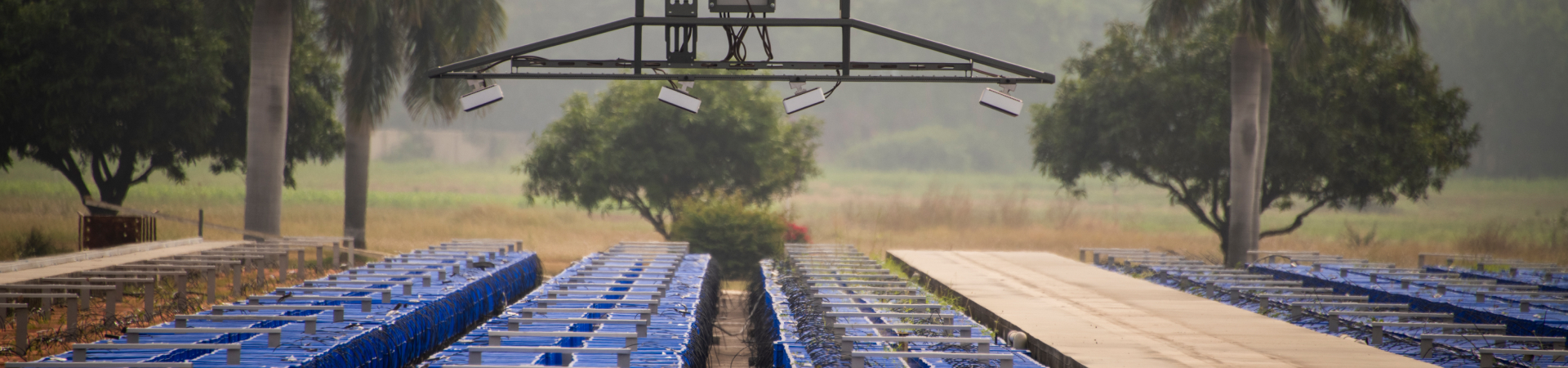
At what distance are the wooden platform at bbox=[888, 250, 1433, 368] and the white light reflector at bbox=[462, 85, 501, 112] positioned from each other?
5.84 meters

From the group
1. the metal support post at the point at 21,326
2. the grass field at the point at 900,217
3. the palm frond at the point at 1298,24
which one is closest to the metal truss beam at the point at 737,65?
the metal support post at the point at 21,326

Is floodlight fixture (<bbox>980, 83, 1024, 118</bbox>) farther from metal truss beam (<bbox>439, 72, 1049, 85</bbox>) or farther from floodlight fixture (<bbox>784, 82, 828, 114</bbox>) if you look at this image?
floodlight fixture (<bbox>784, 82, 828, 114</bbox>)

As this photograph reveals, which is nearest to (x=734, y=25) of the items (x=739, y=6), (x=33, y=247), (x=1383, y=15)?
(x=739, y=6)

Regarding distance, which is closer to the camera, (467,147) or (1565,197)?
(1565,197)

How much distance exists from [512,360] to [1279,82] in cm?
2348

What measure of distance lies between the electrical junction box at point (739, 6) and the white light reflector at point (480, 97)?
2.62 metres

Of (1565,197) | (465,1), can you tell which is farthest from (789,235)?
(1565,197)

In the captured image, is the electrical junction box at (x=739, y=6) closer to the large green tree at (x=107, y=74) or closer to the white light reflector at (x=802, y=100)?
the white light reflector at (x=802, y=100)

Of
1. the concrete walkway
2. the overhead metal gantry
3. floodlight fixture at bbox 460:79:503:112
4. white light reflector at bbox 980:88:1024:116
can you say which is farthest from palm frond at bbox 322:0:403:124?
white light reflector at bbox 980:88:1024:116

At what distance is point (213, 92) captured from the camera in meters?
23.9

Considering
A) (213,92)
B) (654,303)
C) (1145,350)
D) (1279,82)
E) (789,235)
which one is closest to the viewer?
(1145,350)

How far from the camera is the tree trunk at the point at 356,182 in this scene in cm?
2777

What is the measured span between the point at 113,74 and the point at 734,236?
13.2 m

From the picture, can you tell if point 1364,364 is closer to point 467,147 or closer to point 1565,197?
point 1565,197
